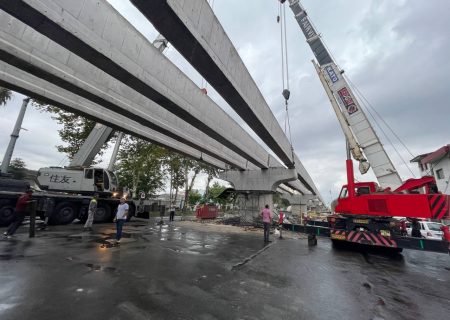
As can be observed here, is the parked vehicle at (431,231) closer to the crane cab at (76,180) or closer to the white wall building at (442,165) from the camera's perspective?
the white wall building at (442,165)

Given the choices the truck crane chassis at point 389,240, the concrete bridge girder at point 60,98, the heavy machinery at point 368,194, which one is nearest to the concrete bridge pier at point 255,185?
the heavy machinery at point 368,194

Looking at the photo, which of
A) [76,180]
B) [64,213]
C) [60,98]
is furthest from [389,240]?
[76,180]

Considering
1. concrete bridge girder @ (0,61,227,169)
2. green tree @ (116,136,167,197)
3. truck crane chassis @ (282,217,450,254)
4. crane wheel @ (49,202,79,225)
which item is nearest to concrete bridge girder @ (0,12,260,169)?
concrete bridge girder @ (0,61,227,169)

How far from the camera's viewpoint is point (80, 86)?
817 cm

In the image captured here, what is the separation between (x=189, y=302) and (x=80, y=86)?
8218mm

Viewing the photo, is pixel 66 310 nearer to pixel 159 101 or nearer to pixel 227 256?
pixel 227 256

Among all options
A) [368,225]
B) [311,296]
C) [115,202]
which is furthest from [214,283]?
[115,202]

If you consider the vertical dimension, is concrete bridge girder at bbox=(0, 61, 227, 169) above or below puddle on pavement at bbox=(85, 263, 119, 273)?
above

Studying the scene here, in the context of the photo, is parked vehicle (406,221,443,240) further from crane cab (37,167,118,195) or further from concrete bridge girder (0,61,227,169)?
crane cab (37,167,118,195)

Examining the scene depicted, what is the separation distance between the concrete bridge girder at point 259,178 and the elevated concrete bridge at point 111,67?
7.02 metres

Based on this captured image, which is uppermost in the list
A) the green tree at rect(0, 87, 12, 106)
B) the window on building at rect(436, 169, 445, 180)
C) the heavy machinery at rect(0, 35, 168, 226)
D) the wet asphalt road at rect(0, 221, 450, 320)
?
the green tree at rect(0, 87, 12, 106)

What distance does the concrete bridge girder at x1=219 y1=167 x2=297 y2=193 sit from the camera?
60.2ft

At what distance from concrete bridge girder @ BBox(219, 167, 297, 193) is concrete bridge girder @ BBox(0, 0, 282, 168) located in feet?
32.1

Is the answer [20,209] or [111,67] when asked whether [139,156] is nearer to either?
[20,209]
